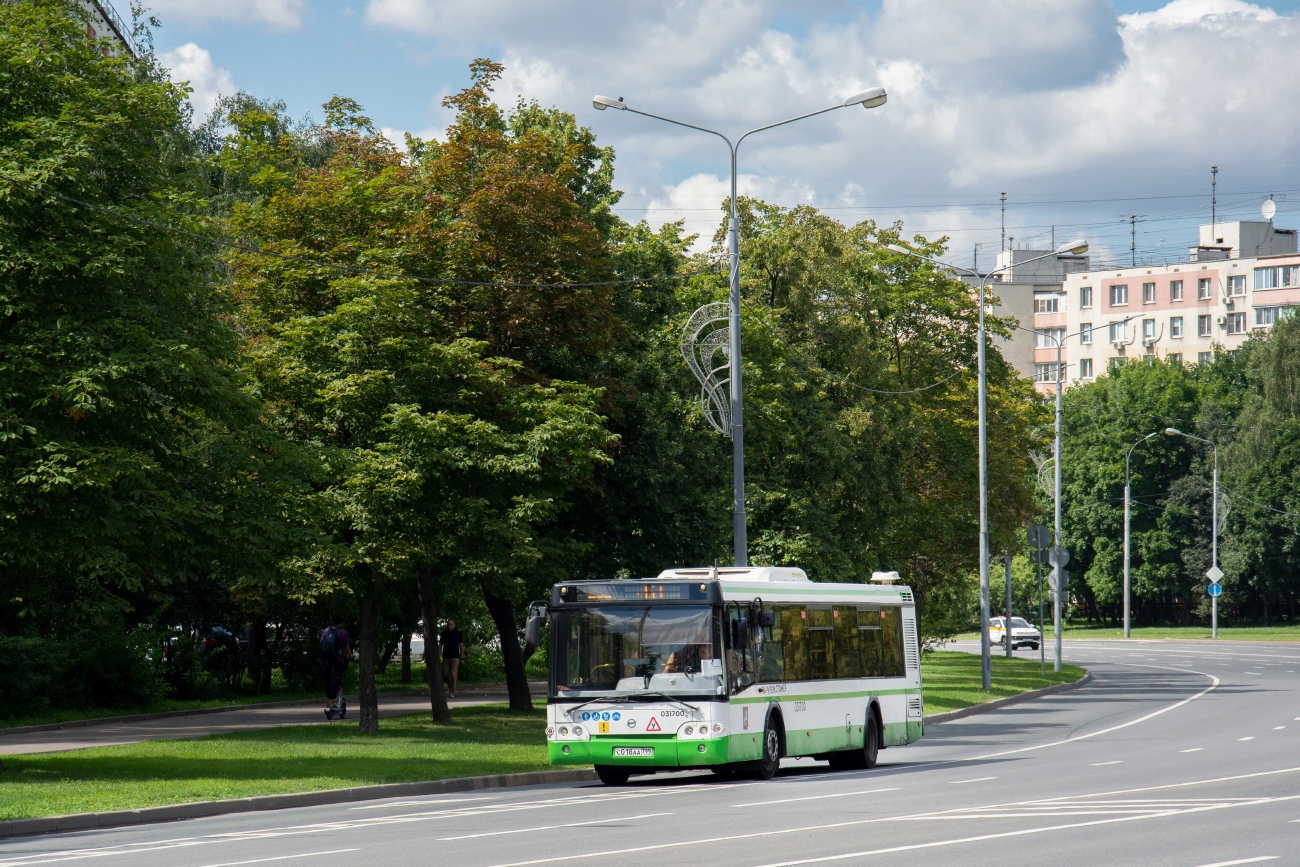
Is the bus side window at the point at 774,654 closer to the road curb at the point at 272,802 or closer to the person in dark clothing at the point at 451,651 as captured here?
the road curb at the point at 272,802

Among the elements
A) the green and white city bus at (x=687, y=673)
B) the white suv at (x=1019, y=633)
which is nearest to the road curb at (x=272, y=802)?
the green and white city bus at (x=687, y=673)

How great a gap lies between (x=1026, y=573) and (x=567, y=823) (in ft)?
256

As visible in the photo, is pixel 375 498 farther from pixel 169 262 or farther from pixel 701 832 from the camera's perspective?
pixel 701 832

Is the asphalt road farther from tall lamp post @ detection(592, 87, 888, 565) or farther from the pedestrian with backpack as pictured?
the pedestrian with backpack

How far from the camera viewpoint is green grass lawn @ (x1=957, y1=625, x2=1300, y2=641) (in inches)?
3223

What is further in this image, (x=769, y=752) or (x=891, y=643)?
(x=891, y=643)

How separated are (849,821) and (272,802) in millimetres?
6601

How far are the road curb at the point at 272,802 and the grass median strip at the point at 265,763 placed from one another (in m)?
0.21

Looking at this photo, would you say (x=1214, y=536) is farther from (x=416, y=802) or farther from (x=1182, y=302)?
(x=416, y=802)

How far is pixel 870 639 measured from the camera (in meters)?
22.2

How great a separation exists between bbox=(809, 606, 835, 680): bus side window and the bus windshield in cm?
258

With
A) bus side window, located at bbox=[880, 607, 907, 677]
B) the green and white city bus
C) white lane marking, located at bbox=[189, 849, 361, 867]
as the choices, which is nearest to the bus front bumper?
the green and white city bus

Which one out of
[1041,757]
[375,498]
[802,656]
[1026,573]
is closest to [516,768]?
[802,656]

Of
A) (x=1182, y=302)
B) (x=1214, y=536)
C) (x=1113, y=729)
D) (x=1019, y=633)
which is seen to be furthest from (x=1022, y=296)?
(x=1113, y=729)
